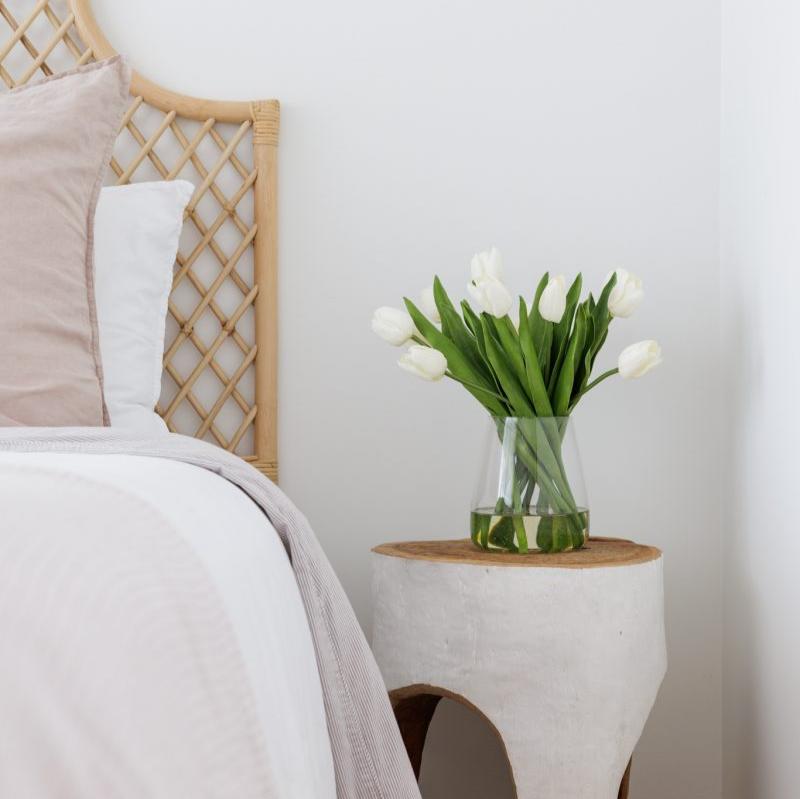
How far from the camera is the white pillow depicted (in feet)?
4.81

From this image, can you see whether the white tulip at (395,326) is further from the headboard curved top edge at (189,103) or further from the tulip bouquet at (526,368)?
the headboard curved top edge at (189,103)

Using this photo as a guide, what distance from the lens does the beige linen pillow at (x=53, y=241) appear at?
1.23 metres

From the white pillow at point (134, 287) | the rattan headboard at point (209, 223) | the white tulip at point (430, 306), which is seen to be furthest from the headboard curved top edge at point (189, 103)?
the white tulip at point (430, 306)

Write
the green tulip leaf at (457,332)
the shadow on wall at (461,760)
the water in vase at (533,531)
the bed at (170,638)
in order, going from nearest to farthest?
the bed at (170,638)
the water in vase at (533,531)
the green tulip leaf at (457,332)
the shadow on wall at (461,760)

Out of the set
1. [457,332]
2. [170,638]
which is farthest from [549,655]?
[170,638]

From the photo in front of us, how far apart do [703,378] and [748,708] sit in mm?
553

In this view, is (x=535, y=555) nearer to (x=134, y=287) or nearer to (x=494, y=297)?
(x=494, y=297)

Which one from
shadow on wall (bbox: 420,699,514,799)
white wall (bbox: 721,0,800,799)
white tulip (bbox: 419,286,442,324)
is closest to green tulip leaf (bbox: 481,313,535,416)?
white tulip (bbox: 419,286,442,324)

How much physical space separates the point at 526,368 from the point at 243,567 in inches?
29.2

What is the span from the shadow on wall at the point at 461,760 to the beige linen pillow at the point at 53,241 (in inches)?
32.4

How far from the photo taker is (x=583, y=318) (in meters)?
1.42

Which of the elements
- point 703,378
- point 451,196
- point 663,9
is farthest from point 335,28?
point 703,378

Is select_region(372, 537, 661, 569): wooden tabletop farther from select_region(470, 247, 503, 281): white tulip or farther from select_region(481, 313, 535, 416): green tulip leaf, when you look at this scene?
select_region(470, 247, 503, 281): white tulip

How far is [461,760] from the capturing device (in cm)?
171
